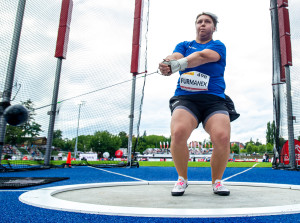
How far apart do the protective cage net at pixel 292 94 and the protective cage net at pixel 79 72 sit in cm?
461

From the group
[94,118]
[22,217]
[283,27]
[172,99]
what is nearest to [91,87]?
[94,118]

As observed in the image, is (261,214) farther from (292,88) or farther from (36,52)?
(292,88)

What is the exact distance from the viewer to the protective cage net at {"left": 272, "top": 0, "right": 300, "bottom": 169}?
313 inches

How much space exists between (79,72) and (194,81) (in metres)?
6.33

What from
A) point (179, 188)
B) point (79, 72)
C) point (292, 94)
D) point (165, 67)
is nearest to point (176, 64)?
point (165, 67)

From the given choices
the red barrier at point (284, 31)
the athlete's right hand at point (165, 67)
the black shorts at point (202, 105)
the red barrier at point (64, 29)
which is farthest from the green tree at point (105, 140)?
the athlete's right hand at point (165, 67)

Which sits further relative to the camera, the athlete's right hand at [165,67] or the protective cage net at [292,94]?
the protective cage net at [292,94]

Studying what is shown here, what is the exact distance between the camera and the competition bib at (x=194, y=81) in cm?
250

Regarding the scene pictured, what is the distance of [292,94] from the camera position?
793 centimetres

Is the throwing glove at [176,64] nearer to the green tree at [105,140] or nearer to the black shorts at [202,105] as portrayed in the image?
the black shorts at [202,105]

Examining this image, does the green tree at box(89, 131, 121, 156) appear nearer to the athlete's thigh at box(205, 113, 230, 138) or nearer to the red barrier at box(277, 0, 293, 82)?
the red barrier at box(277, 0, 293, 82)

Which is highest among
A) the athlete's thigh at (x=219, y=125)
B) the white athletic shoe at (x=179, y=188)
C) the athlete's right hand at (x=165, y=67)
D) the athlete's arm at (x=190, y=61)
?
the athlete's arm at (x=190, y=61)

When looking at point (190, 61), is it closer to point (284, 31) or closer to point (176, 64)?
point (176, 64)

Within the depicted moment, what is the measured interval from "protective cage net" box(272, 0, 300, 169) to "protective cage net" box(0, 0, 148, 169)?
4.61 m
